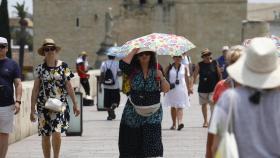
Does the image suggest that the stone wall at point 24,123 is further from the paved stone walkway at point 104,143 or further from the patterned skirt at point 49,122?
the patterned skirt at point 49,122

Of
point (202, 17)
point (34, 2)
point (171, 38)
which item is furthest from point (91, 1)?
point (171, 38)

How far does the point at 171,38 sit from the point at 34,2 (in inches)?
2402

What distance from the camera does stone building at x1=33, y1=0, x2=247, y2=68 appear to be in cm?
7138

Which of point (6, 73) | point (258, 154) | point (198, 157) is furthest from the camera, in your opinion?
point (198, 157)

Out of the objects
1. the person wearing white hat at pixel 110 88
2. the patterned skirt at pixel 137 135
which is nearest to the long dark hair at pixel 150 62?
the patterned skirt at pixel 137 135

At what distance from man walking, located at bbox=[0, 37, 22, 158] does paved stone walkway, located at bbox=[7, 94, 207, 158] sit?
2.21m

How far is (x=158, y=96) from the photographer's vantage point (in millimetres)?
10656

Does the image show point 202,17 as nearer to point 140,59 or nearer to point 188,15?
point 188,15

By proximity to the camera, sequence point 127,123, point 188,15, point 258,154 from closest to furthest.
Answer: point 258,154 → point 127,123 → point 188,15

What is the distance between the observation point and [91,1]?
7438 centimetres

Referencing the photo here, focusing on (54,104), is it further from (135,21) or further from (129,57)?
(135,21)

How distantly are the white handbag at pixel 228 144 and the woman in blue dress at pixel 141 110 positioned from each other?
165 inches

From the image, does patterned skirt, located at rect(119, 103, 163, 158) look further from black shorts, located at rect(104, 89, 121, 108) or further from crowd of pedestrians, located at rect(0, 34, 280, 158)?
black shorts, located at rect(104, 89, 121, 108)

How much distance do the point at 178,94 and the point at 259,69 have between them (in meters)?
12.4
